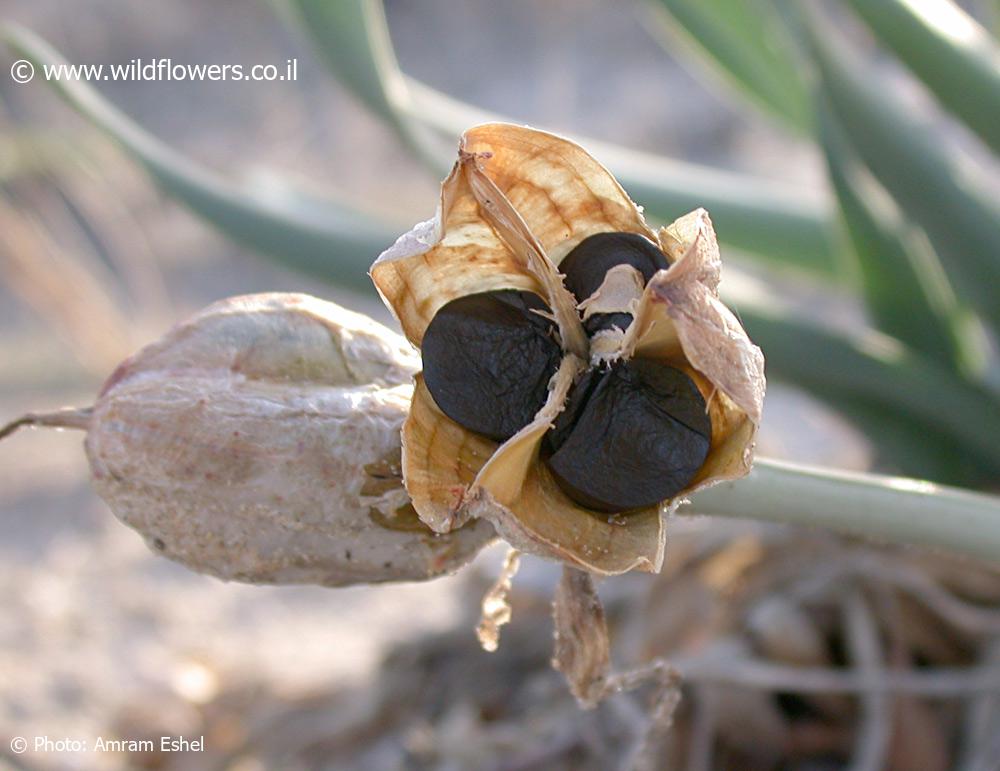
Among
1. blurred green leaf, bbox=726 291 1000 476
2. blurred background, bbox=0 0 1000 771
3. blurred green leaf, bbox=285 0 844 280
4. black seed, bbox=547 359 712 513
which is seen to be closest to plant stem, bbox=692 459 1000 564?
black seed, bbox=547 359 712 513

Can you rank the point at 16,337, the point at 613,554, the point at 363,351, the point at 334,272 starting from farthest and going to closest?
the point at 16,337
the point at 334,272
the point at 363,351
the point at 613,554

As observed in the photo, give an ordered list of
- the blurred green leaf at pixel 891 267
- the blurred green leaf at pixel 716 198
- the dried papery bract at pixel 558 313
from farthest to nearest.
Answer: the blurred green leaf at pixel 716 198, the blurred green leaf at pixel 891 267, the dried papery bract at pixel 558 313

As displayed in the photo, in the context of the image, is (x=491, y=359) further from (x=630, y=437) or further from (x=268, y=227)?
(x=268, y=227)

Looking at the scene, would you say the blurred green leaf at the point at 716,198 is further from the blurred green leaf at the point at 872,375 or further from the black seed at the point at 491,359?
the black seed at the point at 491,359

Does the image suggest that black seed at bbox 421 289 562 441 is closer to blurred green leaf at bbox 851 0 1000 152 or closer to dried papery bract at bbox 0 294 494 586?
dried papery bract at bbox 0 294 494 586

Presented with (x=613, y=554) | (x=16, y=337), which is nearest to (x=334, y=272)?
(x=613, y=554)

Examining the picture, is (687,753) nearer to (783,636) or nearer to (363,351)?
(783,636)

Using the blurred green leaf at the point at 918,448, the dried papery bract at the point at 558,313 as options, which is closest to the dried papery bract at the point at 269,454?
the dried papery bract at the point at 558,313
